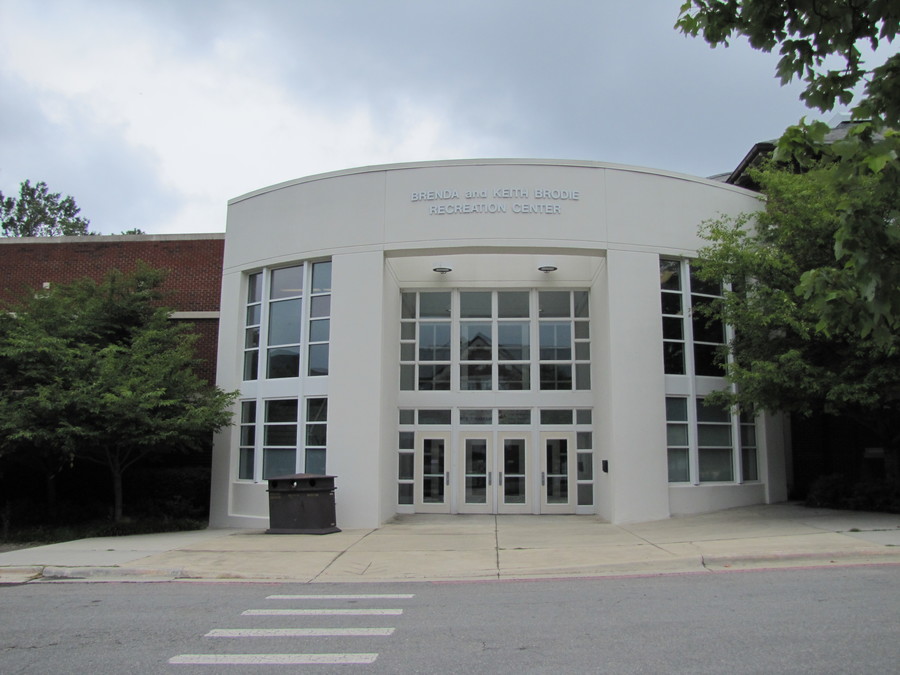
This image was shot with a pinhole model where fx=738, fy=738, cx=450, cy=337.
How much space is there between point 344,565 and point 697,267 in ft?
34.8

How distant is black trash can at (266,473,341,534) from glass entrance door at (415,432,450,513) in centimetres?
344

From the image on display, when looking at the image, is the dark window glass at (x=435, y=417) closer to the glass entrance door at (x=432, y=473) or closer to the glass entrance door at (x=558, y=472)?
the glass entrance door at (x=432, y=473)

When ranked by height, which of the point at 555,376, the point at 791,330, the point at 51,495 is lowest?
the point at 51,495

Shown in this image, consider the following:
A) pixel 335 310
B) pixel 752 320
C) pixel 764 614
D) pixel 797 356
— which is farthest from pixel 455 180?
pixel 764 614

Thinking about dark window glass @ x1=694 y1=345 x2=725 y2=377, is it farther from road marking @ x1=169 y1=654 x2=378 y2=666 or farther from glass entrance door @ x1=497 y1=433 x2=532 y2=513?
road marking @ x1=169 y1=654 x2=378 y2=666

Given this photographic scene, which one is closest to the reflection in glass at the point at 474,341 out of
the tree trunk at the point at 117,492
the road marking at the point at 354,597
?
the tree trunk at the point at 117,492

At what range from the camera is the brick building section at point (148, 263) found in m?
21.4

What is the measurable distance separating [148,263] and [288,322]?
694 cm

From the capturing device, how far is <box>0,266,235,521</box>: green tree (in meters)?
14.7

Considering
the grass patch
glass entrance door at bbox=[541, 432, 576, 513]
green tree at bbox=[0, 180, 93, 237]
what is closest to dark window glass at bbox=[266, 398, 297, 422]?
the grass patch

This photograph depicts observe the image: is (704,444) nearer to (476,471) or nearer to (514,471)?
(514,471)

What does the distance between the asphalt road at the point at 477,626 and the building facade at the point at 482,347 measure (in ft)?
21.6

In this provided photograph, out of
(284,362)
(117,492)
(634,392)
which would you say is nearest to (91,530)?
(117,492)

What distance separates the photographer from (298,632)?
704 centimetres
